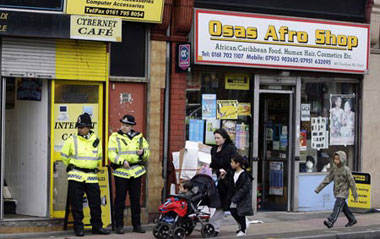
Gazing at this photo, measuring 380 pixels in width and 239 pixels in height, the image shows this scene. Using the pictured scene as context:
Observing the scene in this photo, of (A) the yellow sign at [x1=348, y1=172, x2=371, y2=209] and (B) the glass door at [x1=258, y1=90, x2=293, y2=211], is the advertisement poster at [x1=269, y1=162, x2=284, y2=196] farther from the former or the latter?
(A) the yellow sign at [x1=348, y1=172, x2=371, y2=209]

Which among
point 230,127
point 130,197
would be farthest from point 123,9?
point 230,127

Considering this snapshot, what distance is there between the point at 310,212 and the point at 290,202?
1.67 feet

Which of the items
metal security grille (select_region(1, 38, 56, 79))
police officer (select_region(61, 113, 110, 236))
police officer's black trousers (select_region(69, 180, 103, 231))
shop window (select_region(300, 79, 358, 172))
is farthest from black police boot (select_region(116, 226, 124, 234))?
shop window (select_region(300, 79, 358, 172))

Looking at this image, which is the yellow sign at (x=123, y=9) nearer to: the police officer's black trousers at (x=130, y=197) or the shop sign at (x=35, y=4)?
the shop sign at (x=35, y=4)

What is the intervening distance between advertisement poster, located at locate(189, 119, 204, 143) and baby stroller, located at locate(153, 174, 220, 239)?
7.27 ft

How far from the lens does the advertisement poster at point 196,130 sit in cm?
1483

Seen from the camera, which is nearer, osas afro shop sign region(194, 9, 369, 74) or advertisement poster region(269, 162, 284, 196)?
osas afro shop sign region(194, 9, 369, 74)

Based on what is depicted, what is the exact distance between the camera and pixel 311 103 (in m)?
16.5

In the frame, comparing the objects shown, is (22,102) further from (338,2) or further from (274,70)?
(338,2)

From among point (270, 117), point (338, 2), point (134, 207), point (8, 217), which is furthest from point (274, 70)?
point (8, 217)

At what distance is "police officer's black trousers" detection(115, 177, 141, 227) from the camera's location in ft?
42.1

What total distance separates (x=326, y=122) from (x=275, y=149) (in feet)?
4.34

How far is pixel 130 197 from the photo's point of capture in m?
13.0

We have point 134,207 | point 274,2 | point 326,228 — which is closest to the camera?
point 134,207
